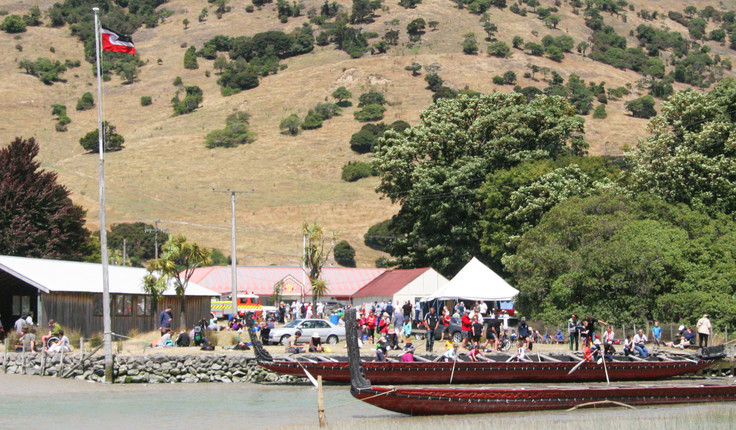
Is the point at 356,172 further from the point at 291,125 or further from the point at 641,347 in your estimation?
the point at 641,347

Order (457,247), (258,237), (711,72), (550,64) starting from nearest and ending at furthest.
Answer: (457,247)
(258,237)
(550,64)
(711,72)

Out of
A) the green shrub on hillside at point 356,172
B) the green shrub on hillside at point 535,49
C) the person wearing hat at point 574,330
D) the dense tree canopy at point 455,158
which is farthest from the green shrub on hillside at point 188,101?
the person wearing hat at point 574,330

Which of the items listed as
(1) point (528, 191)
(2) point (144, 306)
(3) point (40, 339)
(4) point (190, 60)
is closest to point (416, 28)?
(4) point (190, 60)

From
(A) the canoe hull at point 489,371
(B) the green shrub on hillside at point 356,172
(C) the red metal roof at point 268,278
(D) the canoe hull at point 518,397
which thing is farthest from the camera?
(B) the green shrub on hillside at point 356,172

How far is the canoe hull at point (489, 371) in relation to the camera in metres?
31.5

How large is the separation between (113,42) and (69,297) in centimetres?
1442

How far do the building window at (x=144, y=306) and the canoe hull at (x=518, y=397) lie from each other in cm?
2312

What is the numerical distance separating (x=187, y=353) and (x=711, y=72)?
18298 cm

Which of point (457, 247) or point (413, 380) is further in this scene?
point (457, 247)

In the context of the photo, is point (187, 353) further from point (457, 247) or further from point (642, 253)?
point (457, 247)

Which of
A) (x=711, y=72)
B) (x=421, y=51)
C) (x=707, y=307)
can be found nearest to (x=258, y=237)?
(x=707, y=307)

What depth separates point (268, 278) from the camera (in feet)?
267

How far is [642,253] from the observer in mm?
41875

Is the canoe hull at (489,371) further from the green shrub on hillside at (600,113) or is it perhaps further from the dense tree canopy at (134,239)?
the green shrub on hillside at (600,113)
